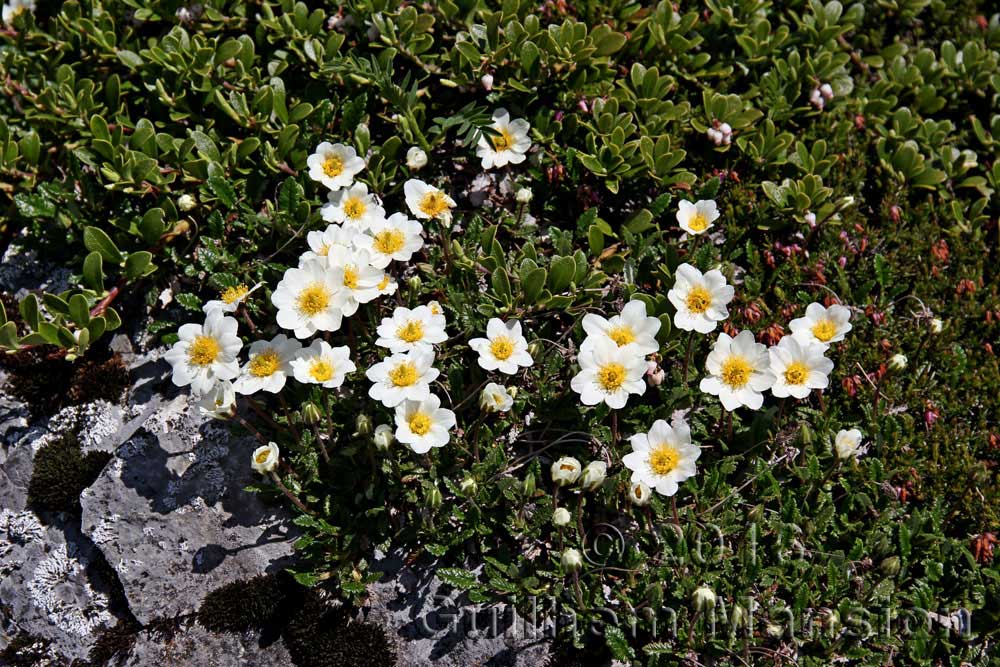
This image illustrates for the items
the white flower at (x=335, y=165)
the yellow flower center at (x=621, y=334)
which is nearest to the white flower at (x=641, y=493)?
the yellow flower center at (x=621, y=334)

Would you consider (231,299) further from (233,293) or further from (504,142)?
(504,142)

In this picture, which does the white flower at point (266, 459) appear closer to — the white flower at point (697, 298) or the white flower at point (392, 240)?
the white flower at point (392, 240)

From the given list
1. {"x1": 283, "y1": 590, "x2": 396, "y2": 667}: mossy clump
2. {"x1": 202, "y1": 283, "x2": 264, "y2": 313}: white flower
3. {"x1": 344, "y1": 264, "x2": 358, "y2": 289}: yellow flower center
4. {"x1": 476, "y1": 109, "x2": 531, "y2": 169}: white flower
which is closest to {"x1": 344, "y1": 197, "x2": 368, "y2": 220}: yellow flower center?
{"x1": 344, "y1": 264, "x2": 358, "y2": 289}: yellow flower center

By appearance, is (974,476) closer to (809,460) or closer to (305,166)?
(809,460)

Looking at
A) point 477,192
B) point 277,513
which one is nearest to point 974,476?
point 477,192

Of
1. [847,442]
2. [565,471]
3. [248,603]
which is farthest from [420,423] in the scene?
[847,442]

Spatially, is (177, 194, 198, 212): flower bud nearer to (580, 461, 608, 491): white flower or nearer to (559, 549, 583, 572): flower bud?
(580, 461, 608, 491): white flower
